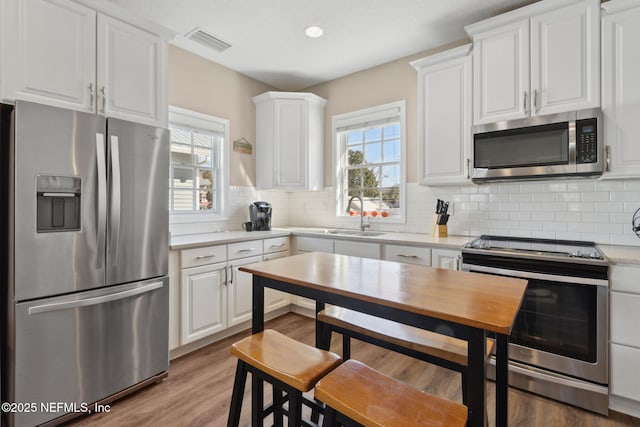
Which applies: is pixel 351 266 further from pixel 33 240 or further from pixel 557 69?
pixel 557 69

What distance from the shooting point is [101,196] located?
1.84 metres

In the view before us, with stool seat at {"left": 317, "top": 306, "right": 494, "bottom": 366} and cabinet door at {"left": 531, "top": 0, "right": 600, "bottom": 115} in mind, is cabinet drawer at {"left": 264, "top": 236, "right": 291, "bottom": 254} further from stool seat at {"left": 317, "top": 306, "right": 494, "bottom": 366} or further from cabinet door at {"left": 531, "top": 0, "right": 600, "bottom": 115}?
cabinet door at {"left": 531, "top": 0, "right": 600, "bottom": 115}

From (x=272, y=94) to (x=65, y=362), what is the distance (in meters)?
3.06

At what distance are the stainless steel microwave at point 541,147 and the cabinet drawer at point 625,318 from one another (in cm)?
81

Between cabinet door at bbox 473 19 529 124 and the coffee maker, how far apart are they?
2.25 m

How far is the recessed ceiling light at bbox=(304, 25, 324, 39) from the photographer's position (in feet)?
9.15

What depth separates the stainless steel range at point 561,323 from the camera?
185 cm

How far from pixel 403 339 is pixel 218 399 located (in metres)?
1.28

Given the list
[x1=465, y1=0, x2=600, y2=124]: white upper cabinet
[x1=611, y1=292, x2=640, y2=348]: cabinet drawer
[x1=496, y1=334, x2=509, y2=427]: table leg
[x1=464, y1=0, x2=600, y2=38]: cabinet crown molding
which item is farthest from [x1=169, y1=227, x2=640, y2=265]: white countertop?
[x1=464, y1=0, x2=600, y2=38]: cabinet crown molding

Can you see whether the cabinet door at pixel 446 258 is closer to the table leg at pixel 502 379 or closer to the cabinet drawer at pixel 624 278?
the cabinet drawer at pixel 624 278

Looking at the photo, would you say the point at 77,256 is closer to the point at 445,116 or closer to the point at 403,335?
the point at 403,335

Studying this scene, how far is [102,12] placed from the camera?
1988 millimetres

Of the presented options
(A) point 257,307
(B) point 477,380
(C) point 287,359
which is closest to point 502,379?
(B) point 477,380

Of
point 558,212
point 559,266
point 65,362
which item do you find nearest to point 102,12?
point 65,362
